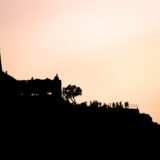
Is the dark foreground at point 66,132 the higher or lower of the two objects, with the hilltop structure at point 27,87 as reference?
lower

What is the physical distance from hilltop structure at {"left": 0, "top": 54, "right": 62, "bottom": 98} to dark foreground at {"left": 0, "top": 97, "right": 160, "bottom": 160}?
304cm

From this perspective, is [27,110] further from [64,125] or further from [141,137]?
[141,137]

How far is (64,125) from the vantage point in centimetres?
5556

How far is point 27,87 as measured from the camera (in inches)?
2233

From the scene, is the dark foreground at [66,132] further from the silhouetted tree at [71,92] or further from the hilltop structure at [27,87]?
the silhouetted tree at [71,92]

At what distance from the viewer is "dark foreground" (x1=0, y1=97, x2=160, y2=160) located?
49562 millimetres

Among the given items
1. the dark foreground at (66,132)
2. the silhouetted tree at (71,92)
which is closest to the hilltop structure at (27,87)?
the dark foreground at (66,132)

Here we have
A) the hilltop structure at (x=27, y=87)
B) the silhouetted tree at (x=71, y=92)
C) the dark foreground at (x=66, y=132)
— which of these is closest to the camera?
the dark foreground at (x=66, y=132)

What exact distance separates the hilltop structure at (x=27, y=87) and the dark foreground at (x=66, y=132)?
3044mm

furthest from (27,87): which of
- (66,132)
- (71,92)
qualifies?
(71,92)

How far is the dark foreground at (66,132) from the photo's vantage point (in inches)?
1951

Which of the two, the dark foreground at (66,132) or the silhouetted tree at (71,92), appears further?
the silhouetted tree at (71,92)

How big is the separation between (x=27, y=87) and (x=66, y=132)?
10.8 meters

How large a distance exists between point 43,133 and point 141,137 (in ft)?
81.8
